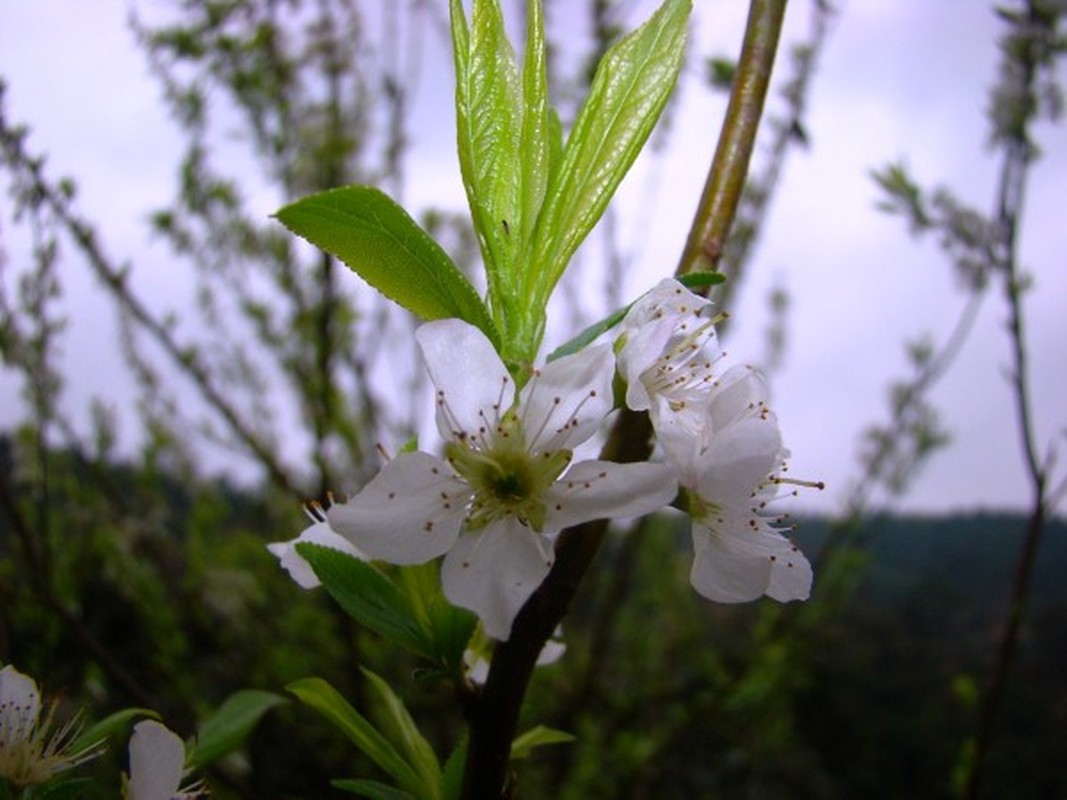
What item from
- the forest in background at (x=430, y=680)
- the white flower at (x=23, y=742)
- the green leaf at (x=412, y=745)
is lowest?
the forest in background at (x=430, y=680)

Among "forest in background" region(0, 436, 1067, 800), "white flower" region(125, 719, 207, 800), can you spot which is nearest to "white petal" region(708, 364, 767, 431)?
"white flower" region(125, 719, 207, 800)

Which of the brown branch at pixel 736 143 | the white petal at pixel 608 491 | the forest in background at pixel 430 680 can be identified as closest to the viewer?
the white petal at pixel 608 491

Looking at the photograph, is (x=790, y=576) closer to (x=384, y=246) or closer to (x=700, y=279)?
(x=700, y=279)

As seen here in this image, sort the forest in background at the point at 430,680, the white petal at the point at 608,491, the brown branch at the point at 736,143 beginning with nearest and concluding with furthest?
1. the white petal at the point at 608,491
2. the brown branch at the point at 736,143
3. the forest in background at the point at 430,680

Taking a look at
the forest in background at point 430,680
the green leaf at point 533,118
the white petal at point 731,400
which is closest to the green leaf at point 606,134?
the green leaf at point 533,118

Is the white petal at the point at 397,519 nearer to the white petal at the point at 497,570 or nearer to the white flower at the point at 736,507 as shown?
→ the white petal at the point at 497,570

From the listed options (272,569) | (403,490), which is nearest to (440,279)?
(403,490)

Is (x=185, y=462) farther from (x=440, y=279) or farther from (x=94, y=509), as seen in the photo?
(x=440, y=279)

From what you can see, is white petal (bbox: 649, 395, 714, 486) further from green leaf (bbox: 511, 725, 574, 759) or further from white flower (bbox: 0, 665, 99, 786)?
white flower (bbox: 0, 665, 99, 786)
